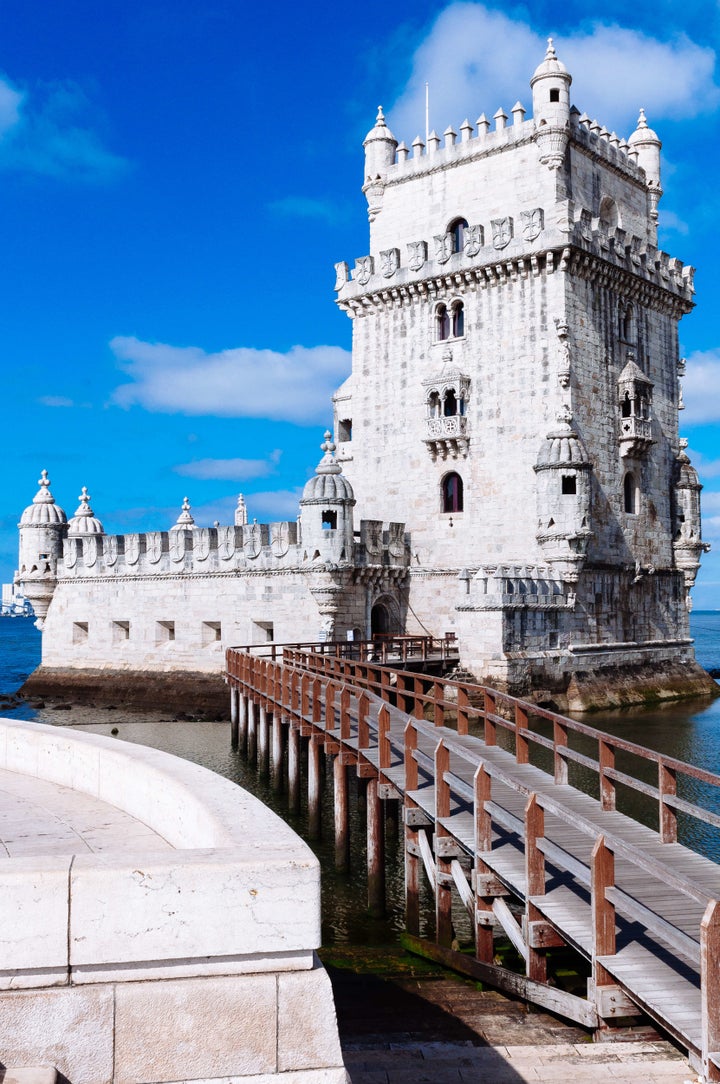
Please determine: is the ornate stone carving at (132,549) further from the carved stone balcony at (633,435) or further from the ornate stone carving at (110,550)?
the carved stone balcony at (633,435)

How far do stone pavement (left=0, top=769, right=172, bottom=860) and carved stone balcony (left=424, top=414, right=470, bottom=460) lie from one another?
24996mm

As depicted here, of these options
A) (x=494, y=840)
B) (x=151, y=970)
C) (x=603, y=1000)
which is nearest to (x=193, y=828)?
(x=151, y=970)

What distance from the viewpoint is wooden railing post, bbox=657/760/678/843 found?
310 inches

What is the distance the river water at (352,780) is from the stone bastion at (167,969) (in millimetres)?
7631

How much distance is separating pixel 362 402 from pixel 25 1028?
3043cm

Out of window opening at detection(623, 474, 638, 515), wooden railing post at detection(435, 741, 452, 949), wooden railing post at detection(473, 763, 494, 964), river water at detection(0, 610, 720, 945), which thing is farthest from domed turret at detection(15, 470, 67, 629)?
wooden railing post at detection(473, 763, 494, 964)

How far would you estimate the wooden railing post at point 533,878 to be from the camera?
24.8 ft

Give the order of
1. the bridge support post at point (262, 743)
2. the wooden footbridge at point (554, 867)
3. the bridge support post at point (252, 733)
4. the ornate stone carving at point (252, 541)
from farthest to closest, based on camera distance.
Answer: the ornate stone carving at point (252, 541), the bridge support post at point (252, 733), the bridge support post at point (262, 743), the wooden footbridge at point (554, 867)

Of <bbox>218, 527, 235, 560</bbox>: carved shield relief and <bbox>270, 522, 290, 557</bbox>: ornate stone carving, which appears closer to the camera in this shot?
<bbox>270, 522, 290, 557</bbox>: ornate stone carving

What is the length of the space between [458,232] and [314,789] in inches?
834

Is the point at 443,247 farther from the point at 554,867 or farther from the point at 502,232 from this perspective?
the point at 554,867

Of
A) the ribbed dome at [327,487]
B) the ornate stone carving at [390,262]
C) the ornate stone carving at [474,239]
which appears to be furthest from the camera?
the ornate stone carving at [390,262]

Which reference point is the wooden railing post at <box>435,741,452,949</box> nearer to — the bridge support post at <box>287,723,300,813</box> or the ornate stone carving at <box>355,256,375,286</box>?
the bridge support post at <box>287,723,300,813</box>

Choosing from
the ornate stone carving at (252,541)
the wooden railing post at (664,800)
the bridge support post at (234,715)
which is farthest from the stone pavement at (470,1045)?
the ornate stone carving at (252,541)
